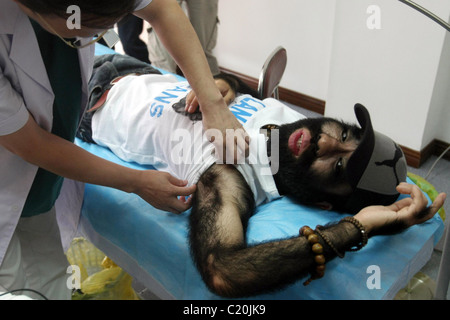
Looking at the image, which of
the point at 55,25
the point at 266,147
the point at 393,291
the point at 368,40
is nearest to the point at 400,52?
the point at 368,40

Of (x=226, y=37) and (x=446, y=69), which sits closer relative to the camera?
(x=446, y=69)

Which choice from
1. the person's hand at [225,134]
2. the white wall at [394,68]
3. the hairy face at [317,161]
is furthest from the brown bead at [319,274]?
the white wall at [394,68]

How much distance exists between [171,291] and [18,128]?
0.68m

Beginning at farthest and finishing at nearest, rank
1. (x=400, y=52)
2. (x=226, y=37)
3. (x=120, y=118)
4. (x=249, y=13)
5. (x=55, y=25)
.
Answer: (x=226, y=37)
(x=249, y=13)
(x=400, y=52)
(x=120, y=118)
(x=55, y=25)

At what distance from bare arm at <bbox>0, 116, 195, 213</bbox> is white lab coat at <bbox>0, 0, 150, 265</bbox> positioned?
0.16 feet

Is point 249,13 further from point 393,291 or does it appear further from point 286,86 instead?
point 393,291

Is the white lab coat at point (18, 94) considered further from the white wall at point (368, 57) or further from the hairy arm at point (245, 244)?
the white wall at point (368, 57)

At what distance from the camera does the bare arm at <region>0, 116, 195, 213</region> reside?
98cm

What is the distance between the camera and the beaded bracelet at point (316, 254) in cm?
106

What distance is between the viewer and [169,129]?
1.51 metres

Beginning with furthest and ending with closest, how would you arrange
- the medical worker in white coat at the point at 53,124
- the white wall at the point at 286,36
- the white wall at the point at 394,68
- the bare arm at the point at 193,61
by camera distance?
1. the white wall at the point at 286,36
2. the white wall at the point at 394,68
3. the bare arm at the point at 193,61
4. the medical worker in white coat at the point at 53,124

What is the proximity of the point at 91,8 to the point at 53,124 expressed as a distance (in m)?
0.48

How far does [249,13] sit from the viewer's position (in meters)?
3.19

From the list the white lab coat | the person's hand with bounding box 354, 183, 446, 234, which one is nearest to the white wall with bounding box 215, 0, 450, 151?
the person's hand with bounding box 354, 183, 446, 234
